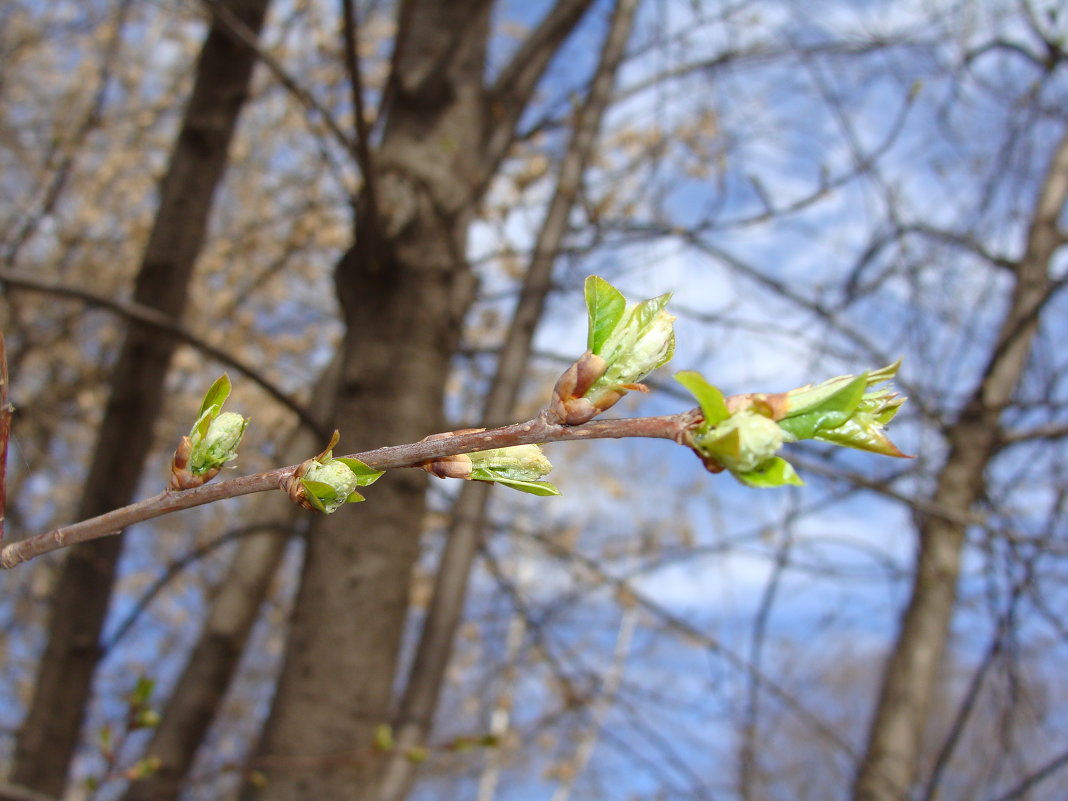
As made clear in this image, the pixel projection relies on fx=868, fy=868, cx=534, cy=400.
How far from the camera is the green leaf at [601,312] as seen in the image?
22.8 inches

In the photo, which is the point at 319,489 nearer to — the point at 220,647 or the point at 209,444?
the point at 209,444

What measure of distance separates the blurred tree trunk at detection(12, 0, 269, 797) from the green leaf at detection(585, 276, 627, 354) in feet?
7.59

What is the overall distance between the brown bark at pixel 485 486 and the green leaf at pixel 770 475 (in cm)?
180

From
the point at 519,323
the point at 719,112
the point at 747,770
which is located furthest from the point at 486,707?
the point at 719,112

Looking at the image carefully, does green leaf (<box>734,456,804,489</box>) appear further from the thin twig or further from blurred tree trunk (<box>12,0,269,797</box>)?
blurred tree trunk (<box>12,0,269,797</box>)

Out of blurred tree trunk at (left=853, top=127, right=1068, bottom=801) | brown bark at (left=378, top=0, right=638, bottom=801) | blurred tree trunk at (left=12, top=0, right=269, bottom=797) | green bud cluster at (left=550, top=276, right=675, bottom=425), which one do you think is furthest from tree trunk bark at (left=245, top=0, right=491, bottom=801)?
blurred tree trunk at (left=853, top=127, right=1068, bottom=801)

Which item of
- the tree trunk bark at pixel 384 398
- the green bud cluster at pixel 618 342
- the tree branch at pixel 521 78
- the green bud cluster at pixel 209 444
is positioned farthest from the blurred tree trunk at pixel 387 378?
the green bud cluster at pixel 618 342

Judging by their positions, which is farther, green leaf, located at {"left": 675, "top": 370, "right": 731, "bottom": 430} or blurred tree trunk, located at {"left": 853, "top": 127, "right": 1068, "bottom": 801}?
blurred tree trunk, located at {"left": 853, "top": 127, "right": 1068, "bottom": 801}

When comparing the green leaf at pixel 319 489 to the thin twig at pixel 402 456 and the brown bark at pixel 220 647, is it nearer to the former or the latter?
the thin twig at pixel 402 456

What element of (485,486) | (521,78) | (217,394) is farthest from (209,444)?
(521,78)

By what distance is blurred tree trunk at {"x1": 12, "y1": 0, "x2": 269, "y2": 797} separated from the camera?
2.58 meters

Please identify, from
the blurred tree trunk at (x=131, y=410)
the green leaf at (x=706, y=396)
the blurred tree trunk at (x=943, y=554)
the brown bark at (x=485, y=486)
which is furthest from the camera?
the blurred tree trunk at (x=943, y=554)

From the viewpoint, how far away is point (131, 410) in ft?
8.55

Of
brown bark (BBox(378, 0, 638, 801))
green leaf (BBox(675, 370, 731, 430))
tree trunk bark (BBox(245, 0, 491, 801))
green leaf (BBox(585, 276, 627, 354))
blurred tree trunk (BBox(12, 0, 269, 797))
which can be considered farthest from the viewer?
blurred tree trunk (BBox(12, 0, 269, 797))
